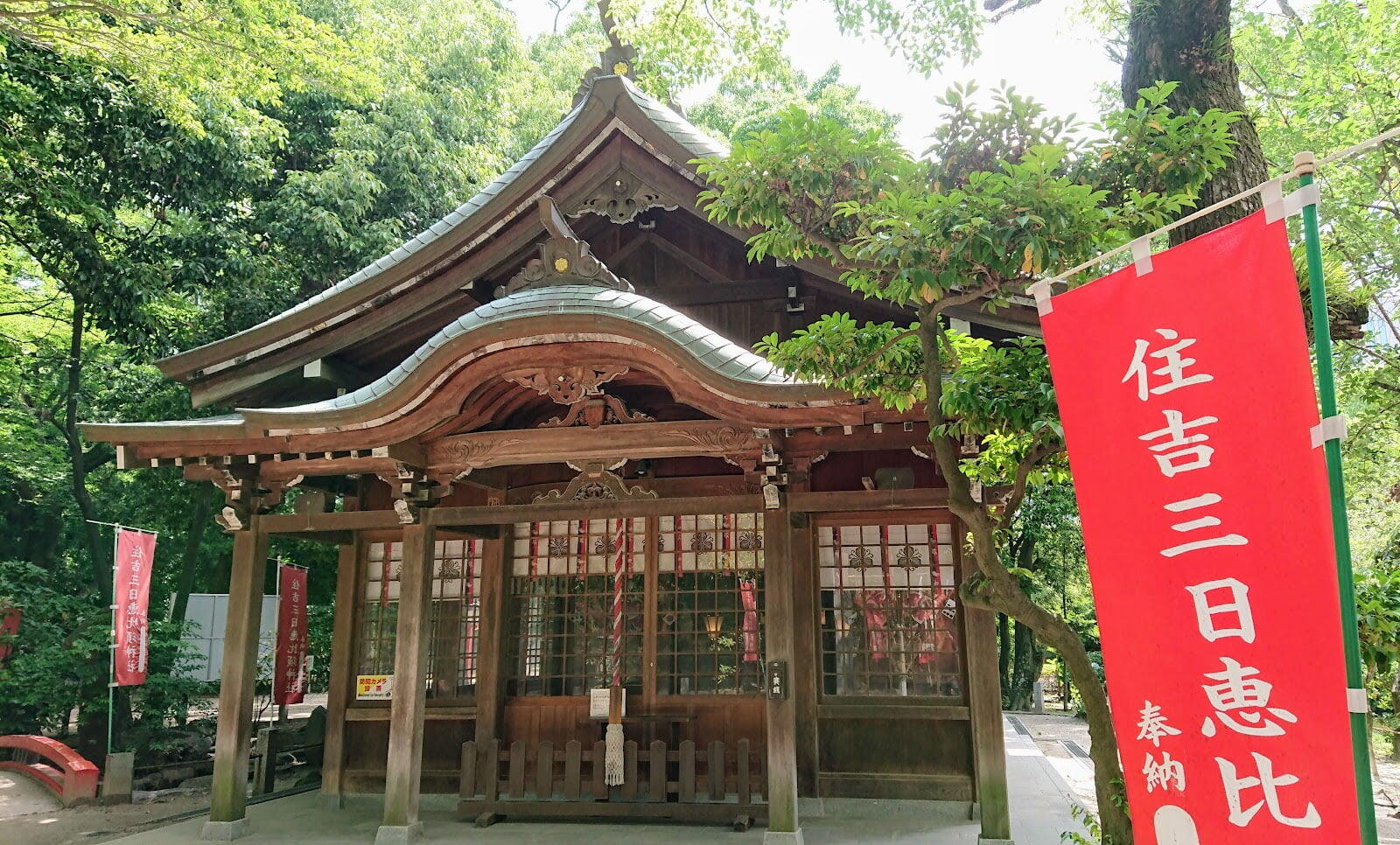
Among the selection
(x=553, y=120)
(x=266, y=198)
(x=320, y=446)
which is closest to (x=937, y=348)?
(x=320, y=446)

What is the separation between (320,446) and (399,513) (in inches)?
33.6

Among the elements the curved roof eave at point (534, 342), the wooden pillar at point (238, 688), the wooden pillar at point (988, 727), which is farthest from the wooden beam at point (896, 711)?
the wooden pillar at point (238, 688)

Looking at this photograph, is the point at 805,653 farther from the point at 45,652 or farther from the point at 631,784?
the point at 45,652

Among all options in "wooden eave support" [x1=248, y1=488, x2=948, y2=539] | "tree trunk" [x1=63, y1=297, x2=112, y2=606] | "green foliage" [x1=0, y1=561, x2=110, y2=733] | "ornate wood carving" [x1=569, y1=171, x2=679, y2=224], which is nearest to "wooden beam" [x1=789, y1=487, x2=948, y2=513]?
"wooden eave support" [x1=248, y1=488, x2=948, y2=539]

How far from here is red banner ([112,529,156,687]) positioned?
31.5 ft

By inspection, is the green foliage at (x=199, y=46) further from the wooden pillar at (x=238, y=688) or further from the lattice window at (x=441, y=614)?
the lattice window at (x=441, y=614)

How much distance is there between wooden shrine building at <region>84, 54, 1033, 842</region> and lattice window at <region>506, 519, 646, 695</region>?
3 cm

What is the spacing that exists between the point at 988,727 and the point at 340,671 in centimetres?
648

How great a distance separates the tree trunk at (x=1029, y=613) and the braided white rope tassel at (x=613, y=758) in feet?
13.8

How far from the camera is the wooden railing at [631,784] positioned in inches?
300

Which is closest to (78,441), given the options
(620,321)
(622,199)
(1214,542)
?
(622,199)

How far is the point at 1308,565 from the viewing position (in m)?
2.56

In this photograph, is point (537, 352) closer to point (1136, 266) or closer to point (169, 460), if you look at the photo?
point (169, 460)

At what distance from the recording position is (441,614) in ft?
30.6
